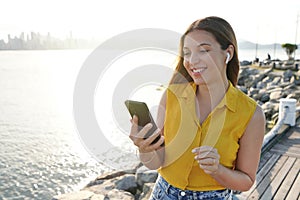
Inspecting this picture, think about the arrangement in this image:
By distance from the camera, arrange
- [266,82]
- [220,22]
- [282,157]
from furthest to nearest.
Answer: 1. [266,82]
2. [282,157]
3. [220,22]

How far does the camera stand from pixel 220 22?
1300 millimetres

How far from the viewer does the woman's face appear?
1283mm

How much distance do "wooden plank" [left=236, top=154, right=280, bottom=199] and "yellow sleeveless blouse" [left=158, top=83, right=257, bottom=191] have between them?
7.83 feet

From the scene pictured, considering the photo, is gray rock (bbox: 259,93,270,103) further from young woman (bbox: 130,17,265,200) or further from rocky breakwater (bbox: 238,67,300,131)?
young woman (bbox: 130,17,265,200)

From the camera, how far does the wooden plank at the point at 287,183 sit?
11.9 ft

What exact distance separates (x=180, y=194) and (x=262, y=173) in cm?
321

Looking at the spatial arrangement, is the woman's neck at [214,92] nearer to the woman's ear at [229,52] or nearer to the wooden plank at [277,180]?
the woman's ear at [229,52]

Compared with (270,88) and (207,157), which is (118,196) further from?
(270,88)

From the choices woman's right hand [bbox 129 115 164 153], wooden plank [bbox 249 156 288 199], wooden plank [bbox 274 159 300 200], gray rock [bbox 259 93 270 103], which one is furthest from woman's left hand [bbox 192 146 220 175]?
gray rock [bbox 259 93 270 103]

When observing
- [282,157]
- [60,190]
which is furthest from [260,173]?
[60,190]

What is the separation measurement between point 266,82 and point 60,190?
1482 cm

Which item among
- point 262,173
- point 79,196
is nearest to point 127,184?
point 79,196

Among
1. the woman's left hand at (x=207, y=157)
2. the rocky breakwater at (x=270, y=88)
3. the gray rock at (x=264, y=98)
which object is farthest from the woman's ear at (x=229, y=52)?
the gray rock at (x=264, y=98)

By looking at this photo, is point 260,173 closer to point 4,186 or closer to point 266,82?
point 4,186
